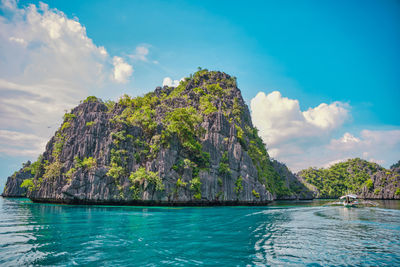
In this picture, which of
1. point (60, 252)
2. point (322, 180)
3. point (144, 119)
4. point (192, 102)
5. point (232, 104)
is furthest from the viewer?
point (322, 180)

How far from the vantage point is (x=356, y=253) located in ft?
41.2

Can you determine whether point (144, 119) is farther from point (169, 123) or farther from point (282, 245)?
point (282, 245)

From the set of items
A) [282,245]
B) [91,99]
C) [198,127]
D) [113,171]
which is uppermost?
[91,99]

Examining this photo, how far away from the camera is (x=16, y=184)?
3750 inches

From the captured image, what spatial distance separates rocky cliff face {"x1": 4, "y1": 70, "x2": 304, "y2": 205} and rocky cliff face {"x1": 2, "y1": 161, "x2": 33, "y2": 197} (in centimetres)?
5445

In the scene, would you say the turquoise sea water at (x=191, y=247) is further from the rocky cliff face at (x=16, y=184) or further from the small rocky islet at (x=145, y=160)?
the rocky cliff face at (x=16, y=184)

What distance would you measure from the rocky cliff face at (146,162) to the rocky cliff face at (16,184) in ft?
179

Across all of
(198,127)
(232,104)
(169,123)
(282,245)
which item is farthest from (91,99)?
(282,245)

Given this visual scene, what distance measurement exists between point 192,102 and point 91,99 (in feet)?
102

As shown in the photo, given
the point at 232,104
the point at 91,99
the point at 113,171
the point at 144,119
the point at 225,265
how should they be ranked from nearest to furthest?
the point at 225,265 < the point at 113,171 < the point at 144,119 < the point at 91,99 < the point at 232,104

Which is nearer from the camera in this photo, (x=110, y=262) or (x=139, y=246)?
(x=110, y=262)

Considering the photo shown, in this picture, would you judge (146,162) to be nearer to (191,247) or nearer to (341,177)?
(191,247)

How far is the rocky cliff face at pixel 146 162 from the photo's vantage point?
44125mm

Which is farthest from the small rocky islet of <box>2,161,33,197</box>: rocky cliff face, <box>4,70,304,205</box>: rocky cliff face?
<box>2,161,33,197</box>: rocky cliff face
